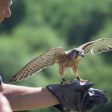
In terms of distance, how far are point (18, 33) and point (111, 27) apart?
12.4ft

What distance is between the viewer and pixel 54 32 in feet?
95.2

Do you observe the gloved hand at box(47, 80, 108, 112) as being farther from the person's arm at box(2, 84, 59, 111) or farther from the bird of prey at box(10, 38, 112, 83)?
the bird of prey at box(10, 38, 112, 83)

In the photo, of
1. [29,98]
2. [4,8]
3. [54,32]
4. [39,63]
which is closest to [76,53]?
[39,63]

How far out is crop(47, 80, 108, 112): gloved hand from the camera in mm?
4039

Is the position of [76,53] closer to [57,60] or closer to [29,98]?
[57,60]

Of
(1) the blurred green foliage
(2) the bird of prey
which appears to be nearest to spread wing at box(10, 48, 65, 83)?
(2) the bird of prey

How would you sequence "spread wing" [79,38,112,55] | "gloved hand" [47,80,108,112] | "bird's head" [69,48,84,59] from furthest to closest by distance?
"spread wing" [79,38,112,55], "bird's head" [69,48,84,59], "gloved hand" [47,80,108,112]

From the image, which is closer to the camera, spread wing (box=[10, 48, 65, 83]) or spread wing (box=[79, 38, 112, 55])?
spread wing (box=[10, 48, 65, 83])

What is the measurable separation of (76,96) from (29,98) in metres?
0.28

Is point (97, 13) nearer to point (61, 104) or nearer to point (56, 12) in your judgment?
point (56, 12)

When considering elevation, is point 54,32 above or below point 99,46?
below

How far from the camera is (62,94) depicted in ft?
13.3

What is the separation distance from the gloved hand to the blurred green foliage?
1409cm

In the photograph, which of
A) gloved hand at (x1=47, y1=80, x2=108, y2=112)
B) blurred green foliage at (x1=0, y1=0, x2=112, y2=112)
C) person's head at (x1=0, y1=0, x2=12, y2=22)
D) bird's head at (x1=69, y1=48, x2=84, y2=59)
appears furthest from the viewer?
blurred green foliage at (x1=0, y1=0, x2=112, y2=112)
